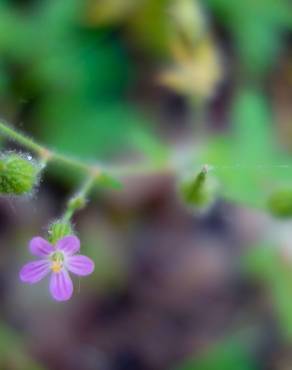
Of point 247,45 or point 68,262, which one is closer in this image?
point 68,262

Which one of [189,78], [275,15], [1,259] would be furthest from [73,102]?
[275,15]

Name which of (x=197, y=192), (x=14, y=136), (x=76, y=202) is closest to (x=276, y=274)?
(x=197, y=192)

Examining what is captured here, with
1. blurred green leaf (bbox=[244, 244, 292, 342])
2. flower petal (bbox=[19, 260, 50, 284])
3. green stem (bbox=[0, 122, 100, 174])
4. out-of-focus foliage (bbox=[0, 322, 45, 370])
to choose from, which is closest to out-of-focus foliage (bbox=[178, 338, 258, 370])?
blurred green leaf (bbox=[244, 244, 292, 342])

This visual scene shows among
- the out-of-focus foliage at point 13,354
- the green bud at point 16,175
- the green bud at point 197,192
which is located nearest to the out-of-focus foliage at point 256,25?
the green bud at point 197,192

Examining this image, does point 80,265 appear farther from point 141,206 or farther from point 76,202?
point 141,206

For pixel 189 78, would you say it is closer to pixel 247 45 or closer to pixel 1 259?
pixel 247 45

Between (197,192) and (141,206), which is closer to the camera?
(197,192)

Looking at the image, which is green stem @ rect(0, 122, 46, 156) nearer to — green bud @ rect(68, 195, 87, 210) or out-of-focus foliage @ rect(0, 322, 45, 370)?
green bud @ rect(68, 195, 87, 210)
